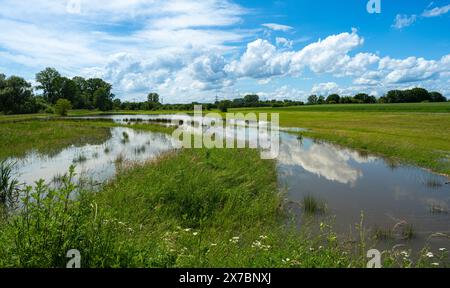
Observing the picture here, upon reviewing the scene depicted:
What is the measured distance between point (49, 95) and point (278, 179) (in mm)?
122775

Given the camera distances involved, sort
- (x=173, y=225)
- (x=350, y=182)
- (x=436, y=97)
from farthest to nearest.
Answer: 1. (x=436, y=97)
2. (x=350, y=182)
3. (x=173, y=225)

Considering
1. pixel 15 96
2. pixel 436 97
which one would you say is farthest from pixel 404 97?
pixel 15 96

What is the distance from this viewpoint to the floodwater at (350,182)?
10.8 m

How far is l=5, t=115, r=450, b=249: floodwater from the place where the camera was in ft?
35.3

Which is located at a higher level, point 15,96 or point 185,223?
point 15,96

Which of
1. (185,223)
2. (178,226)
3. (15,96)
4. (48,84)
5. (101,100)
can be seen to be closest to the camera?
(178,226)

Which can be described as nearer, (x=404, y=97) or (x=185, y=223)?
(x=185, y=223)

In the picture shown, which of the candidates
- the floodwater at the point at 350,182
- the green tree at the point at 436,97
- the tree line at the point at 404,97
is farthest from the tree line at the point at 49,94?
the green tree at the point at 436,97

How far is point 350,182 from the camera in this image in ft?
53.8

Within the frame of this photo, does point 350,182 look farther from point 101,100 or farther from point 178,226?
point 101,100

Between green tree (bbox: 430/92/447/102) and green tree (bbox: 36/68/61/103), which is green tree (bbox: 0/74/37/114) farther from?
green tree (bbox: 430/92/447/102)

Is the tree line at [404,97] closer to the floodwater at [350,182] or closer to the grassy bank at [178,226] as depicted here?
the floodwater at [350,182]

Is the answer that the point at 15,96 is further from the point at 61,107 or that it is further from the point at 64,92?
the point at 64,92

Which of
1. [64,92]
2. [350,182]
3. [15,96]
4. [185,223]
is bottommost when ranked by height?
[350,182]
